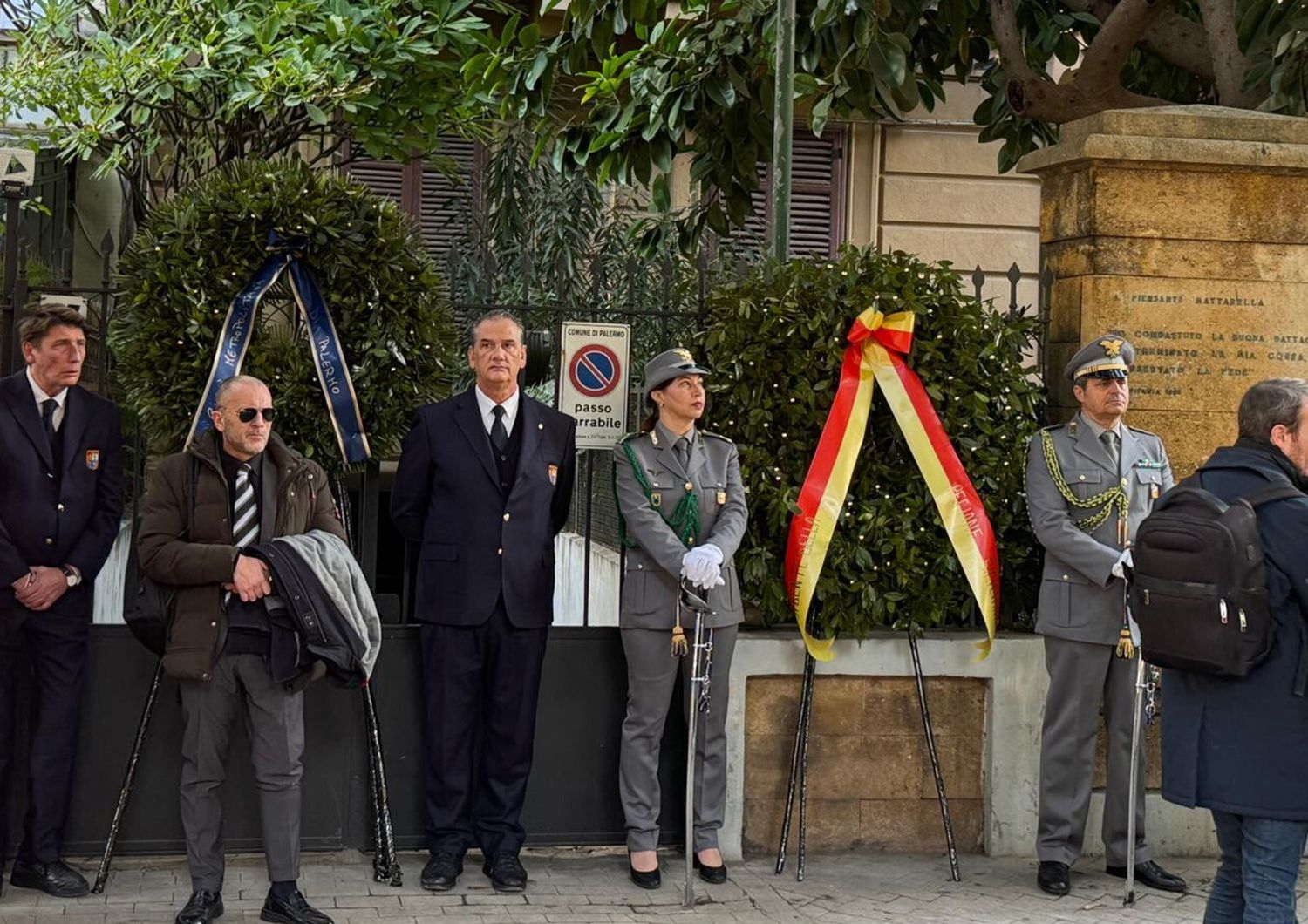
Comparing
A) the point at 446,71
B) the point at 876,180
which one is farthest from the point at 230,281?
the point at 876,180

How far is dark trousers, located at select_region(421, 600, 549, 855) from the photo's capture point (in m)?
6.89

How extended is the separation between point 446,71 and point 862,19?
13.6 feet

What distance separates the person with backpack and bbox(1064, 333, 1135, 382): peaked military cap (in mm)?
1799

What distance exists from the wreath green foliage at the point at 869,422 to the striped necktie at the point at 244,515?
2020mm

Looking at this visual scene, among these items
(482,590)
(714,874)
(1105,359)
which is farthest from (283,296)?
(1105,359)

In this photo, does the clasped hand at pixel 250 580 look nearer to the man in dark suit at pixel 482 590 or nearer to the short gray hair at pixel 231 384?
the short gray hair at pixel 231 384

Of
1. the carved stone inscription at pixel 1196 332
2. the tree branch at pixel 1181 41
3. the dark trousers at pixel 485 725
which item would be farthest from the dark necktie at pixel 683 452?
the tree branch at pixel 1181 41

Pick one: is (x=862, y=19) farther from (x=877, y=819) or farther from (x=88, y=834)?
(x=88, y=834)

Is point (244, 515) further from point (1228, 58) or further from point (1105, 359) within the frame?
point (1228, 58)

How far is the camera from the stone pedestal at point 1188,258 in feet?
25.0

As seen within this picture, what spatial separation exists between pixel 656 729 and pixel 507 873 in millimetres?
817

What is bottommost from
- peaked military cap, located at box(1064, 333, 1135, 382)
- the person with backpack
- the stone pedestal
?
the person with backpack

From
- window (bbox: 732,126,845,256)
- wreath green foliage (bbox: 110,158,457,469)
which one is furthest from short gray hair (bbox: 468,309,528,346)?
window (bbox: 732,126,845,256)

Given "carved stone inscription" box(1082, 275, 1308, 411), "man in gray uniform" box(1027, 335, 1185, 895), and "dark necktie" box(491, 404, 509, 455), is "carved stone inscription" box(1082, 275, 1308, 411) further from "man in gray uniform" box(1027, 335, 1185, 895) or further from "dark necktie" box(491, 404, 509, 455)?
"dark necktie" box(491, 404, 509, 455)
